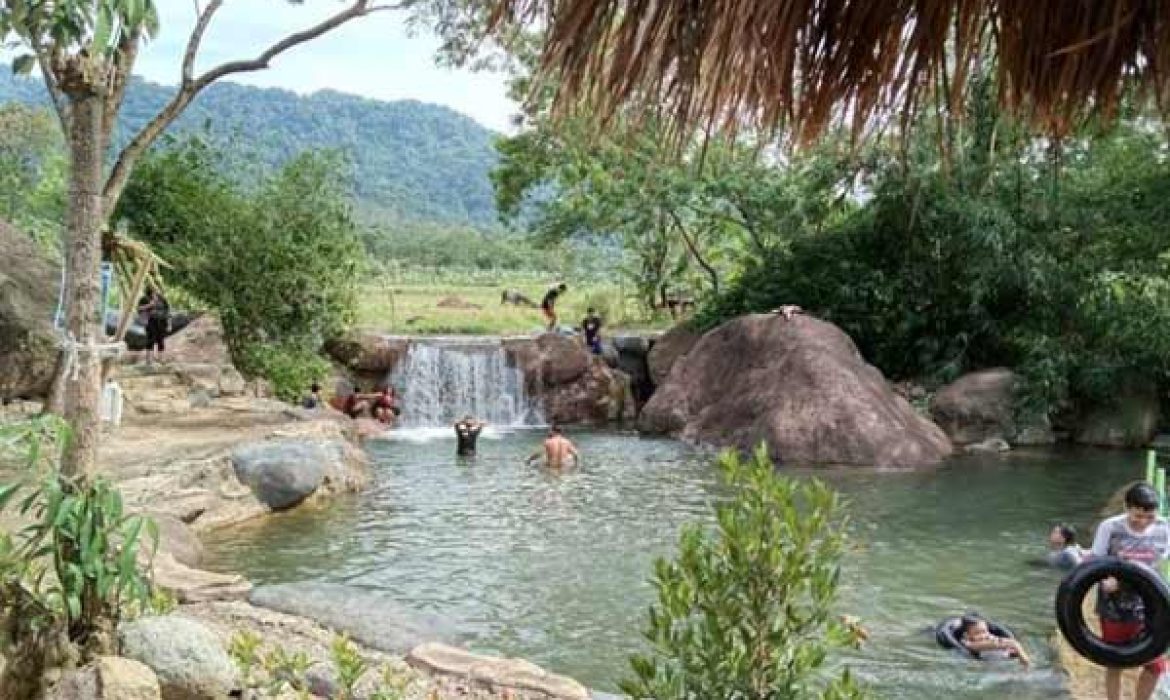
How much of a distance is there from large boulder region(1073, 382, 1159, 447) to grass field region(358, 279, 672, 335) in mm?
10236

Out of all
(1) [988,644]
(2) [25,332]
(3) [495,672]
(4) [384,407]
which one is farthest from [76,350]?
(4) [384,407]

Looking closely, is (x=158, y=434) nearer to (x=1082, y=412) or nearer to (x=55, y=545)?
(x=55, y=545)

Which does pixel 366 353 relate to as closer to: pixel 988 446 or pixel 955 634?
pixel 988 446

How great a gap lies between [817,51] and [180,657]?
359 centimetres

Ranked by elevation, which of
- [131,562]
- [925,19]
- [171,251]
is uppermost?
[171,251]

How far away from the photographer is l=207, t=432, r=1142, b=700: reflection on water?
24.8ft

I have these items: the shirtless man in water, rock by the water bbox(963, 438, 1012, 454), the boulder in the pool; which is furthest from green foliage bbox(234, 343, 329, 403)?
rock by the water bbox(963, 438, 1012, 454)

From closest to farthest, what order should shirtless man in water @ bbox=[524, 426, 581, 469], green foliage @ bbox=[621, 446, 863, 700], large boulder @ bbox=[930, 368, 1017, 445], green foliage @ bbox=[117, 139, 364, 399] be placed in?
green foliage @ bbox=[621, 446, 863, 700]
shirtless man in water @ bbox=[524, 426, 581, 469]
green foliage @ bbox=[117, 139, 364, 399]
large boulder @ bbox=[930, 368, 1017, 445]

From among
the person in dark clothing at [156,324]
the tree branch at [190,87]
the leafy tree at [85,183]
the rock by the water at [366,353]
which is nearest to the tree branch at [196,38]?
the tree branch at [190,87]

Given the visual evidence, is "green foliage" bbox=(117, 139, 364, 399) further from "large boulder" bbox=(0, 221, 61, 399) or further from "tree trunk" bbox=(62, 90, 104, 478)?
"tree trunk" bbox=(62, 90, 104, 478)

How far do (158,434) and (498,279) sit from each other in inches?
1549

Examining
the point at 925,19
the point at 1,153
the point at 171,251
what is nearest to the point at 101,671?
the point at 925,19

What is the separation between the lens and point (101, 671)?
13.0 feet

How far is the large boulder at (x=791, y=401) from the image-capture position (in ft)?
52.1
